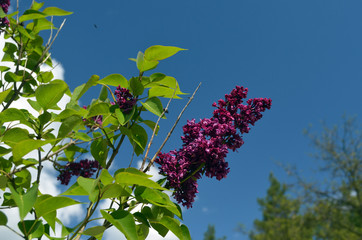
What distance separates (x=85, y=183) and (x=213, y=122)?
643 mm

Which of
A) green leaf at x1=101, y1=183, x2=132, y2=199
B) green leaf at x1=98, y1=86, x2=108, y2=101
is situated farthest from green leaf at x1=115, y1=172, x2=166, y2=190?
green leaf at x1=98, y1=86, x2=108, y2=101

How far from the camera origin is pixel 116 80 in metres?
1.30

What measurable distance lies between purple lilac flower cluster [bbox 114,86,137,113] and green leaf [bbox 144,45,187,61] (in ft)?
0.61

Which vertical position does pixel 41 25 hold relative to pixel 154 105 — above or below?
above

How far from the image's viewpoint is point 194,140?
134 centimetres

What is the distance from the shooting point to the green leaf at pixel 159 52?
1201 millimetres

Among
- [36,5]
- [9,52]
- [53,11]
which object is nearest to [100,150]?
[53,11]

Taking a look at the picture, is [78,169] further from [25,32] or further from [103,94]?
[25,32]

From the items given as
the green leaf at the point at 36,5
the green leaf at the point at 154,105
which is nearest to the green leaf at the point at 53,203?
the green leaf at the point at 154,105

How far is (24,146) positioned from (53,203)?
0.72ft

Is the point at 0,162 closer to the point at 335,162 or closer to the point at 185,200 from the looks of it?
the point at 185,200

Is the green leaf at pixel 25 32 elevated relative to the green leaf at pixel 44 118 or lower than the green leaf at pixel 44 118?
elevated

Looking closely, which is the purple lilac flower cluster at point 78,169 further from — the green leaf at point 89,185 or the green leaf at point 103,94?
the green leaf at point 89,185

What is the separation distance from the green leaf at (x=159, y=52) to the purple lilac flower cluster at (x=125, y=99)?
186 mm
